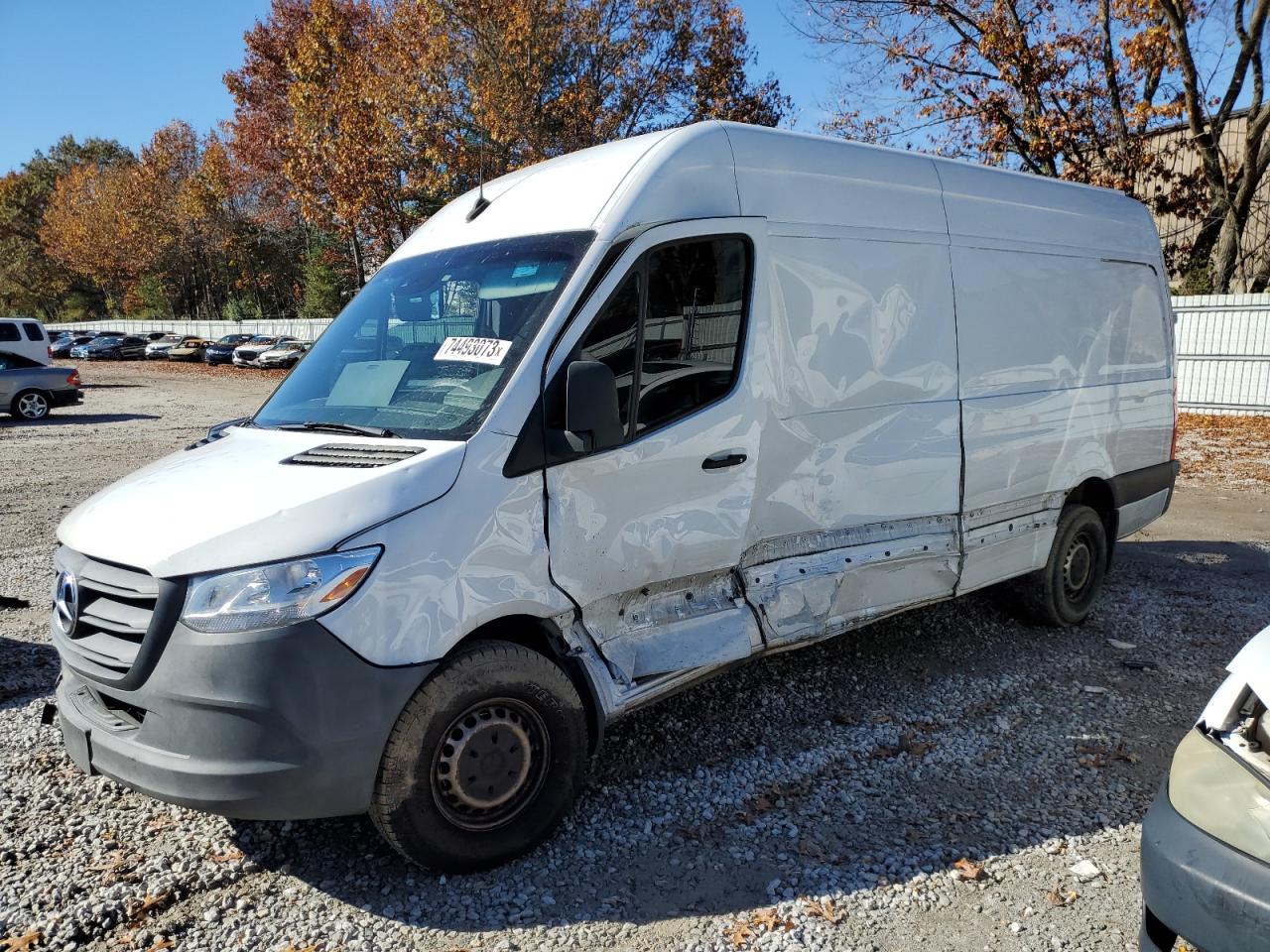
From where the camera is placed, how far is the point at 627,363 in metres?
3.56

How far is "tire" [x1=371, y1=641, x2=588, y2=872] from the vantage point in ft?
9.91

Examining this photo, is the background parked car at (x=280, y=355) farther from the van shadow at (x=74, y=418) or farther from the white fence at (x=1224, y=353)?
the white fence at (x=1224, y=353)

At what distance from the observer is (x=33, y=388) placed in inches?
763

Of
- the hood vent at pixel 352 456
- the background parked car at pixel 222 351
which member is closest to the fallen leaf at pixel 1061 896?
the hood vent at pixel 352 456

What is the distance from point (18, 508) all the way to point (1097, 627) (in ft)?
34.5

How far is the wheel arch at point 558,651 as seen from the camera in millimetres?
3406

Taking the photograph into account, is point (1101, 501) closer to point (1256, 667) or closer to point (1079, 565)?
point (1079, 565)

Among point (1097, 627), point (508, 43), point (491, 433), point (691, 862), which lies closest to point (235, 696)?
point (491, 433)

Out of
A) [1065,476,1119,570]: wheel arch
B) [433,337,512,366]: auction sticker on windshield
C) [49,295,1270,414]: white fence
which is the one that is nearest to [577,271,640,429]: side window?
[433,337,512,366]: auction sticker on windshield

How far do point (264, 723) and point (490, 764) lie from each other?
80 centimetres

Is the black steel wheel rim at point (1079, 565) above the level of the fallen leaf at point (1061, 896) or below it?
above

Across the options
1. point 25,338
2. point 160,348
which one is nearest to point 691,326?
point 25,338

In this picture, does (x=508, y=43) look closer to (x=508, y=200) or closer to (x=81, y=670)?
(x=508, y=200)

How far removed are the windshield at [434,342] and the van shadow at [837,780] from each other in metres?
1.62
